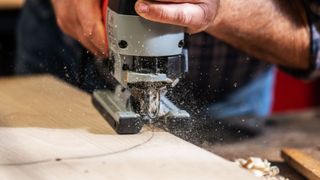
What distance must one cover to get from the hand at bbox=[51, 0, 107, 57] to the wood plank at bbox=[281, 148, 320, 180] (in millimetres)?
356

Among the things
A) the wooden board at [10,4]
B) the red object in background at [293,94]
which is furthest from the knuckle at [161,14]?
the red object in background at [293,94]

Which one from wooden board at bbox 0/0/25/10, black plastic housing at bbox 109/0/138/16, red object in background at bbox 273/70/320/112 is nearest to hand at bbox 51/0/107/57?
black plastic housing at bbox 109/0/138/16

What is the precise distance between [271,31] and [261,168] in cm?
44

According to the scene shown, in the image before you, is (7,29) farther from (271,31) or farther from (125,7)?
(125,7)

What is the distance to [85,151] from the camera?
0.91m

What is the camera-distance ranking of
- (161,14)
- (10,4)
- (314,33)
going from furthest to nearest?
(10,4) < (314,33) < (161,14)

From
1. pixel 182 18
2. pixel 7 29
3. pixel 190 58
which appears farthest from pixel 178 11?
pixel 7 29

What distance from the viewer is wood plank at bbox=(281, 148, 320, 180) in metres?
0.96

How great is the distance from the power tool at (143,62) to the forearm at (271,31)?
284 millimetres

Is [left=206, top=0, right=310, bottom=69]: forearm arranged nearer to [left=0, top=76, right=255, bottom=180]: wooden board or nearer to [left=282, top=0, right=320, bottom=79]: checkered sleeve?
[left=282, top=0, right=320, bottom=79]: checkered sleeve

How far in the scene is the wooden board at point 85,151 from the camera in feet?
2.74

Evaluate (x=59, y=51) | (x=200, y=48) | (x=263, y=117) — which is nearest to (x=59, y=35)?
(x=59, y=51)

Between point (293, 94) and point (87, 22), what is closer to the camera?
point (87, 22)

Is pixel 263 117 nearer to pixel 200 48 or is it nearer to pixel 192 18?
pixel 200 48
